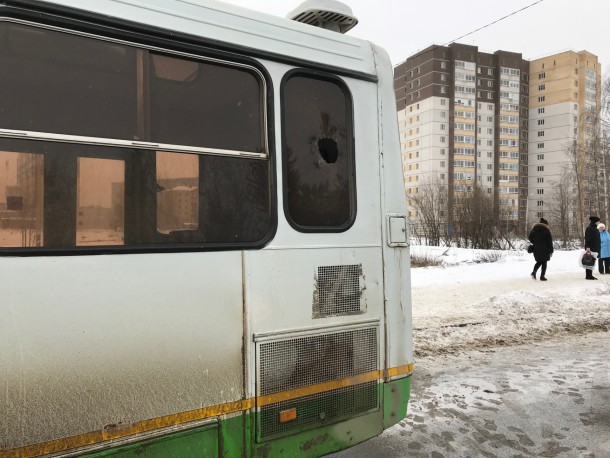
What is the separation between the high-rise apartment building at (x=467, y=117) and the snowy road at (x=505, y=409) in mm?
71149

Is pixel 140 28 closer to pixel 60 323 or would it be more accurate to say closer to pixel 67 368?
pixel 60 323

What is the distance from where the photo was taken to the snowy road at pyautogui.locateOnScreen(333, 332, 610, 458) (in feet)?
12.1

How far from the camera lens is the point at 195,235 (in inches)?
89.7

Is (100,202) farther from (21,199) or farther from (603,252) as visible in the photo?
(603,252)

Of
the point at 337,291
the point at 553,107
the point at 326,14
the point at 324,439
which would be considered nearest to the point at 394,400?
the point at 324,439

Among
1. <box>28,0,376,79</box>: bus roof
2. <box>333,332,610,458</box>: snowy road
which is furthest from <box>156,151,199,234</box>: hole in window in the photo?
<box>333,332,610,458</box>: snowy road

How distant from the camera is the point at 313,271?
2582 millimetres

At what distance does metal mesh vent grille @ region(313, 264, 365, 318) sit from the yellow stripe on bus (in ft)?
1.36

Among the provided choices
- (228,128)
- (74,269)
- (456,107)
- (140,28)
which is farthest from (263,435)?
(456,107)

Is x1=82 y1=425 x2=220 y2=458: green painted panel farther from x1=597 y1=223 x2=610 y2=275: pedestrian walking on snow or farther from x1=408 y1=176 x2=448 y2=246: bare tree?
x1=408 y1=176 x2=448 y2=246: bare tree

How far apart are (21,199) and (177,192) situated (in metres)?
0.66

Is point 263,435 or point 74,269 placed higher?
point 74,269

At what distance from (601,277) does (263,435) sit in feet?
47.4

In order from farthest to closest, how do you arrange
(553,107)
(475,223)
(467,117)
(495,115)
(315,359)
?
(495,115) → (553,107) → (467,117) → (475,223) → (315,359)
